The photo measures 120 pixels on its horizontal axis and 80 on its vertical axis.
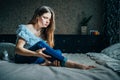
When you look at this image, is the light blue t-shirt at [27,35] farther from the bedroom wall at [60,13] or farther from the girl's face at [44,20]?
the bedroom wall at [60,13]

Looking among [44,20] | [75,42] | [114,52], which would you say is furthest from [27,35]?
[75,42]

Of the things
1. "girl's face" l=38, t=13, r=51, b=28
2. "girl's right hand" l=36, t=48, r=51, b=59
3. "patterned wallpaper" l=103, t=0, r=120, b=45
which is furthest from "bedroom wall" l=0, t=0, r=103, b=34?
"girl's right hand" l=36, t=48, r=51, b=59

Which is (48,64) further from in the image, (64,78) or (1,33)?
(1,33)

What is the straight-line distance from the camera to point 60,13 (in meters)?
5.59

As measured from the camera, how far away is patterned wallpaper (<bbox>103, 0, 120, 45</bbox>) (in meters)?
4.91

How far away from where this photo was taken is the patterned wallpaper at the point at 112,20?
16.1ft

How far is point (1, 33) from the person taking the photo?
5453 mm

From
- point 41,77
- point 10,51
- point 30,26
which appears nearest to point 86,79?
point 41,77

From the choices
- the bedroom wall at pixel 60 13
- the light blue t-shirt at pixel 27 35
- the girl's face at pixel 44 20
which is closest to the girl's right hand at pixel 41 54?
the light blue t-shirt at pixel 27 35

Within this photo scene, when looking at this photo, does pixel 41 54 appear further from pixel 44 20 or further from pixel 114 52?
pixel 114 52

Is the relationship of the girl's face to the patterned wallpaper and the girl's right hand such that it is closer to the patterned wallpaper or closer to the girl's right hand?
the girl's right hand

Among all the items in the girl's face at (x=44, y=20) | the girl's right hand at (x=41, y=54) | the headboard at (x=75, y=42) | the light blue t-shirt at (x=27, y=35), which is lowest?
the headboard at (x=75, y=42)

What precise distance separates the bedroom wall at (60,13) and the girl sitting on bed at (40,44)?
267 cm

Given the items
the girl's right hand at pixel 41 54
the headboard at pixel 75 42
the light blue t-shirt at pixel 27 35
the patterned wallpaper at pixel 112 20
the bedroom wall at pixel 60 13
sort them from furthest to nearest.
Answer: the bedroom wall at pixel 60 13, the headboard at pixel 75 42, the patterned wallpaper at pixel 112 20, the light blue t-shirt at pixel 27 35, the girl's right hand at pixel 41 54
